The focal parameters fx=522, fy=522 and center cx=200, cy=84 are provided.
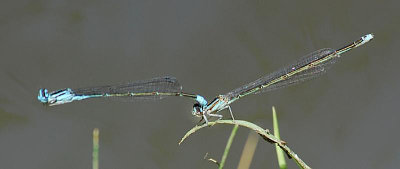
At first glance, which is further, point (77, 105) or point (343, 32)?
point (343, 32)

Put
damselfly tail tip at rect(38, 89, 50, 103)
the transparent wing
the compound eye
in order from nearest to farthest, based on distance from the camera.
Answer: damselfly tail tip at rect(38, 89, 50, 103), the compound eye, the transparent wing

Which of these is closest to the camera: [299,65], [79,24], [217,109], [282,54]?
[217,109]

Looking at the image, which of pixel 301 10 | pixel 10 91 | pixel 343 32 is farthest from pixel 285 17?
pixel 10 91

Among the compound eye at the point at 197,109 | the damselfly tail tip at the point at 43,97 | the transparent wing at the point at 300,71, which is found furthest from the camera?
the transparent wing at the point at 300,71

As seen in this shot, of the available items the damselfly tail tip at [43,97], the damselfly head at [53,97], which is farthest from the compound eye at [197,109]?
the damselfly tail tip at [43,97]

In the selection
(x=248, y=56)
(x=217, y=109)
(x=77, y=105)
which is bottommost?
(x=217, y=109)

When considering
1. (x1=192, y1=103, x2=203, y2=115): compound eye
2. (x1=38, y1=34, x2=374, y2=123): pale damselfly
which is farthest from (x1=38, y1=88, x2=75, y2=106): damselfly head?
(x1=192, y1=103, x2=203, y2=115): compound eye

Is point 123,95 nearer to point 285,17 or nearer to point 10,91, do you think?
point 10,91

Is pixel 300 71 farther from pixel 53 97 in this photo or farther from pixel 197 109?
pixel 53 97

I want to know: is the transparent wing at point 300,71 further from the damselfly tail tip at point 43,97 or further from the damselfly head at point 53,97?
the damselfly tail tip at point 43,97

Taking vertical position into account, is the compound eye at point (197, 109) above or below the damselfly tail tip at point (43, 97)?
below

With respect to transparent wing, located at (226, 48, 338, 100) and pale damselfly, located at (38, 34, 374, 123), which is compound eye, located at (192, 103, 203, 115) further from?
transparent wing, located at (226, 48, 338, 100)
